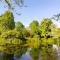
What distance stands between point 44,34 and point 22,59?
6280 centimetres

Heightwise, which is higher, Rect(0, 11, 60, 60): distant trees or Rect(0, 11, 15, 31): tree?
Rect(0, 11, 15, 31): tree

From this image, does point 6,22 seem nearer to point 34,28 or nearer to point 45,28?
point 45,28

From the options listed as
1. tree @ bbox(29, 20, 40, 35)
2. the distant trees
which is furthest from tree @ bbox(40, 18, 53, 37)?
tree @ bbox(29, 20, 40, 35)

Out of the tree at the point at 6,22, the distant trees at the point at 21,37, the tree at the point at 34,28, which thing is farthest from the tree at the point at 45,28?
the tree at the point at 6,22

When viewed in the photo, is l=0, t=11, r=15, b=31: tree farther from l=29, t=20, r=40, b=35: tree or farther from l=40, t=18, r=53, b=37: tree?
l=29, t=20, r=40, b=35: tree

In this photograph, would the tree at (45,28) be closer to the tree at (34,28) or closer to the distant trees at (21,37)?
the distant trees at (21,37)

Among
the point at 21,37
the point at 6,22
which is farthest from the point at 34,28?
the point at 6,22

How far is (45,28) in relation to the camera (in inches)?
3639

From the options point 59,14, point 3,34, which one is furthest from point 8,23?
point 59,14

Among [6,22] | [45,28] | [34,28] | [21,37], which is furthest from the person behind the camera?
[34,28]

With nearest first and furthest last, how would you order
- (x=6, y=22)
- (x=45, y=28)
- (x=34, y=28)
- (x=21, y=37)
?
(x=21, y=37) → (x=6, y=22) → (x=45, y=28) → (x=34, y=28)

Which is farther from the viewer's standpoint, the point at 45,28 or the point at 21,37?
the point at 45,28

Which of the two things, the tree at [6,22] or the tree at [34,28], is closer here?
the tree at [6,22]

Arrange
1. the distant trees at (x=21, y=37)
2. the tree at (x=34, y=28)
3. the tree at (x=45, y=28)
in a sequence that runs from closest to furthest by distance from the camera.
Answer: the distant trees at (x=21, y=37) → the tree at (x=45, y=28) → the tree at (x=34, y=28)
